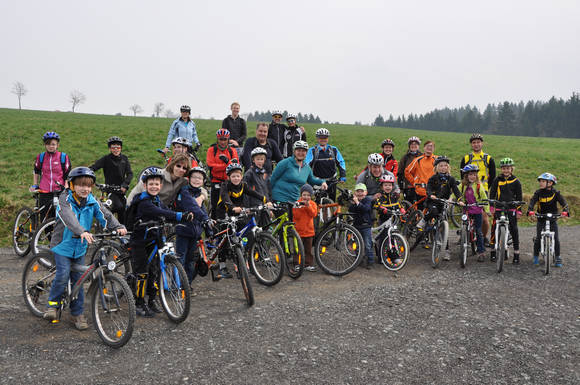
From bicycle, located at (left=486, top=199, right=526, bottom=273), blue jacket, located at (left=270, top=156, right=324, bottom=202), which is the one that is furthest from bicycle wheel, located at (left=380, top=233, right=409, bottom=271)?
blue jacket, located at (left=270, top=156, right=324, bottom=202)

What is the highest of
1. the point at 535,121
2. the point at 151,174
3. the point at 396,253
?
the point at 535,121

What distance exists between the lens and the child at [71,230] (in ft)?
16.4

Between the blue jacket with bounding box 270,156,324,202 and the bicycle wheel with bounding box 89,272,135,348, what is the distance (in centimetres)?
Result: 392

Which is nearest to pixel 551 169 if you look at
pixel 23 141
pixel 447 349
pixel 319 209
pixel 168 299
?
pixel 319 209


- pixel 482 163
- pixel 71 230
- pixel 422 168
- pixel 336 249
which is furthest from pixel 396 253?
pixel 71 230

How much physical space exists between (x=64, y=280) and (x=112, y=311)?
2.90 feet

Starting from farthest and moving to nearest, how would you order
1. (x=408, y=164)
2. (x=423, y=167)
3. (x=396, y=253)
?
(x=408, y=164) → (x=423, y=167) → (x=396, y=253)

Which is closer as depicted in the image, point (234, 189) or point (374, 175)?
point (234, 189)

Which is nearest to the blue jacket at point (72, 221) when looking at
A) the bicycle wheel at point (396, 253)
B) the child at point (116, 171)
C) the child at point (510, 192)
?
the child at point (116, 171)

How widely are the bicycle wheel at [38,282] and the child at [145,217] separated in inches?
45.3

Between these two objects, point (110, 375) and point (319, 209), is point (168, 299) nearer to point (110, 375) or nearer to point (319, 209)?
point (110, 375)

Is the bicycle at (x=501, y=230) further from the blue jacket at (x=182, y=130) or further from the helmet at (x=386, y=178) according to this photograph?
the blue jacket at (x=182, y=130)

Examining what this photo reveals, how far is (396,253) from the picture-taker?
802 centimetres

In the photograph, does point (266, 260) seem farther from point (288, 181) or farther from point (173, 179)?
point (173, 179)
